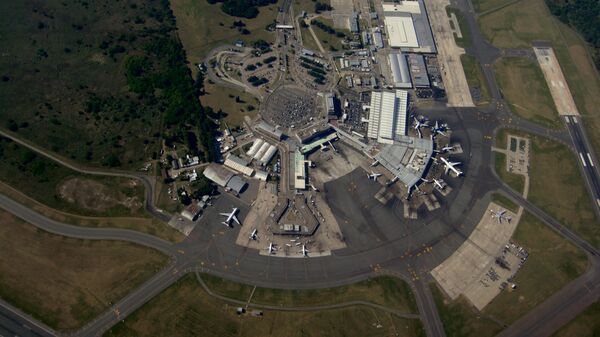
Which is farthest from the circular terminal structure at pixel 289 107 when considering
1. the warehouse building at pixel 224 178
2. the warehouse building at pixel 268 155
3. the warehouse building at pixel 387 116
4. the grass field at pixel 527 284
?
the grass field at pixel 527 284

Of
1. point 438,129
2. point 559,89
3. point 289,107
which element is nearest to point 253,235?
point 289,107

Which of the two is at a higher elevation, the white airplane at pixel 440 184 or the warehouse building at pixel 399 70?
the warehouse building at pixel 399 70

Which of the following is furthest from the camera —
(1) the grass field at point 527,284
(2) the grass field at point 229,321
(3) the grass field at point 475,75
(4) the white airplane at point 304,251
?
(3) the grass field at point 475,75

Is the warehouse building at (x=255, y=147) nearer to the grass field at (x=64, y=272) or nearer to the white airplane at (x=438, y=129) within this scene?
the grass field at (x=64, y=272)

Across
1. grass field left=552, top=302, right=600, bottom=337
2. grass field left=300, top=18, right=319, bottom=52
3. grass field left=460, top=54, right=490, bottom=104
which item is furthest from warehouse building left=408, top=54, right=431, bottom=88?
grass field left=552, top=302, right=600, bottom=337

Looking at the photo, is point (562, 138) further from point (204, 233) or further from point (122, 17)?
point (122, 17)
